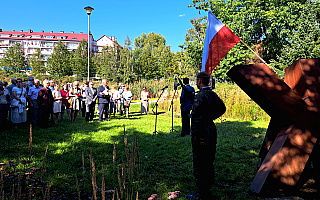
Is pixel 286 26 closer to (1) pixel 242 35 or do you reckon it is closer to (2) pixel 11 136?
(1) pixel 242 35

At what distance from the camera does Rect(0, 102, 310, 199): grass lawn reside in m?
4.18

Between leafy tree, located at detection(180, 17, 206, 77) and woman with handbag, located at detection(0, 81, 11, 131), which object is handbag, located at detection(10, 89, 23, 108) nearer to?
woman with handbag, located at detection(0, 81, 11, 131)

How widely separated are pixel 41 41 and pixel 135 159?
4014 inches

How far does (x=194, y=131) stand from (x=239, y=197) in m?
1.32

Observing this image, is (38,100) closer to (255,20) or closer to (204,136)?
(204,136)

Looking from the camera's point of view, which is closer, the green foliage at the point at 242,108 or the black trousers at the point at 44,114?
the black trousers at the point at 44,114

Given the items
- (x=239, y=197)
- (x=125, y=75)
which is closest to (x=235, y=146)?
(x=239, y=197)

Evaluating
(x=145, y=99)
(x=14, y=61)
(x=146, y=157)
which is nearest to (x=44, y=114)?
(x=146, y=157)

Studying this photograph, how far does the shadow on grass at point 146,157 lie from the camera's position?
4375 millimetres

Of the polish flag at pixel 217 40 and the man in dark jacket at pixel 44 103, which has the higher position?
the polish flag at pixel 217 40

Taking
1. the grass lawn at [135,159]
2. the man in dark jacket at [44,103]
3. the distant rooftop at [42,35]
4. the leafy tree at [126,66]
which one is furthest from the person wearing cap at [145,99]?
the distant rooftop at [42,35]

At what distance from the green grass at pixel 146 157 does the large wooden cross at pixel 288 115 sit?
0.69 m

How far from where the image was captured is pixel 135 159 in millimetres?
6020

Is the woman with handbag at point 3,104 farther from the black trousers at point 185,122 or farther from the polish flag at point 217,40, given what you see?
the polish flag at point 217,40
